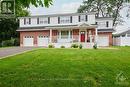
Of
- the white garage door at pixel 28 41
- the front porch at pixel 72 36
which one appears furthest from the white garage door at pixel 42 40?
the front porch at pixel 72 36

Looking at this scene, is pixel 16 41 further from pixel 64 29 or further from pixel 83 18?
pixel 83 18

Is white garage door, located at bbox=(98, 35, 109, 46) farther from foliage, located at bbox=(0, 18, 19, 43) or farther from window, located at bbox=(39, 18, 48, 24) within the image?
foliage, located at bbox=(0, 18, 19, 43)

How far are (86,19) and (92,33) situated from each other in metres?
3.04

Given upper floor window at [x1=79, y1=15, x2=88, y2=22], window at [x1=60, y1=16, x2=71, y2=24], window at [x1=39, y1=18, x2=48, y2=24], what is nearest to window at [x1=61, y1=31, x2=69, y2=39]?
window at [x1=60, y1=16, x2=71, y2=24]

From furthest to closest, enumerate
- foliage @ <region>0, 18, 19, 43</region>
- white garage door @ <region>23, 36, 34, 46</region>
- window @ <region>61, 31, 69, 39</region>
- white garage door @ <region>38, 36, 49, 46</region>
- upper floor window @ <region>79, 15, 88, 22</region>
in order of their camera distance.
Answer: foliage @ <region>0, 18, 19, 43</region>, white garage door @ <region>23, 36, 34, 46</region>, white garage door @ <region>38, 36, 49, 46</region>, upper floor window @ <region>79, 15, 88, 22</region>, window @ <region>61, 31, 69, 39</region>

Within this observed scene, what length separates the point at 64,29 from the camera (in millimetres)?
46625

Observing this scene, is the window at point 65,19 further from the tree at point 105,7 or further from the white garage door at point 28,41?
the tree at point 105,7

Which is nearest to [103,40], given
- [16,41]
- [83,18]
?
[83,18]

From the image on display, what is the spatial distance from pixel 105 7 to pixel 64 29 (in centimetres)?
2188

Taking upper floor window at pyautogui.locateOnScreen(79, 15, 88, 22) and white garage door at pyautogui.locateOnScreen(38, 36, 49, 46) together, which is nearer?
upper floor window at pyautogui.locateOnScreen(79, 15, 88, 22)

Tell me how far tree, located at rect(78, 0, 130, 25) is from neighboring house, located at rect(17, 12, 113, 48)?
1361cm

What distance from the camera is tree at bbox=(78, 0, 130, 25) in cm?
6372

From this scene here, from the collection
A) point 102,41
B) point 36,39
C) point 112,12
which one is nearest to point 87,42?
point 102,41

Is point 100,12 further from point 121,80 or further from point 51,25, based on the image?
point 121,80
